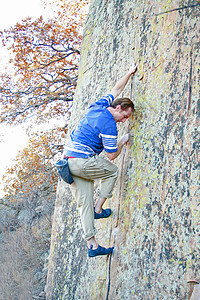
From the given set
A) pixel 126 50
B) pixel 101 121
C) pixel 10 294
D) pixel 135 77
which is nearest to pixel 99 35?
pixel 126 50

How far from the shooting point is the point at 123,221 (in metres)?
3.71

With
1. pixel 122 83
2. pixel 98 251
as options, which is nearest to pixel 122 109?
pixel 122 83

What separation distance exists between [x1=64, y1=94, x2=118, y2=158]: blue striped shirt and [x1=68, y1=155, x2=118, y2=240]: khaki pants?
0.36 ft

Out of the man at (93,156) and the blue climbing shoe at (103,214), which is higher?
the man at (93,156)

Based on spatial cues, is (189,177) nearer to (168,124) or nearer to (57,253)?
(168,124)

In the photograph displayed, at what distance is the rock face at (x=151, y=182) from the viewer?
118 inches

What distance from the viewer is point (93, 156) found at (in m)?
3.65

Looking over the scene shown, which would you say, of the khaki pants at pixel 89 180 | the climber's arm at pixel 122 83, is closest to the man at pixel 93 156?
the khaki pants at pixel 89 180

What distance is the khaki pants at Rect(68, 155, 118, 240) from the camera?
3594 millimetres

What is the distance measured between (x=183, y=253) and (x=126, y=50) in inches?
120

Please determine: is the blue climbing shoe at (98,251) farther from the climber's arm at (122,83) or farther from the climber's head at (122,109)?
the climber's arm at (122,83)

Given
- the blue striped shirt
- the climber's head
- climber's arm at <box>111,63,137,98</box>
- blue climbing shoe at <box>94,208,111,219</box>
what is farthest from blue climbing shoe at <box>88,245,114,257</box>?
climber's arm at <box>111,63,137,98</box>

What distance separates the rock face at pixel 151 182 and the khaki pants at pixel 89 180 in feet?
0.86

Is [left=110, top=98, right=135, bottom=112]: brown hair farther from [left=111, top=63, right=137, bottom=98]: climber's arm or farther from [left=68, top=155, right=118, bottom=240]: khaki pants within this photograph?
[left=68, top=155, right=118, bottom=240]: khaki pants
